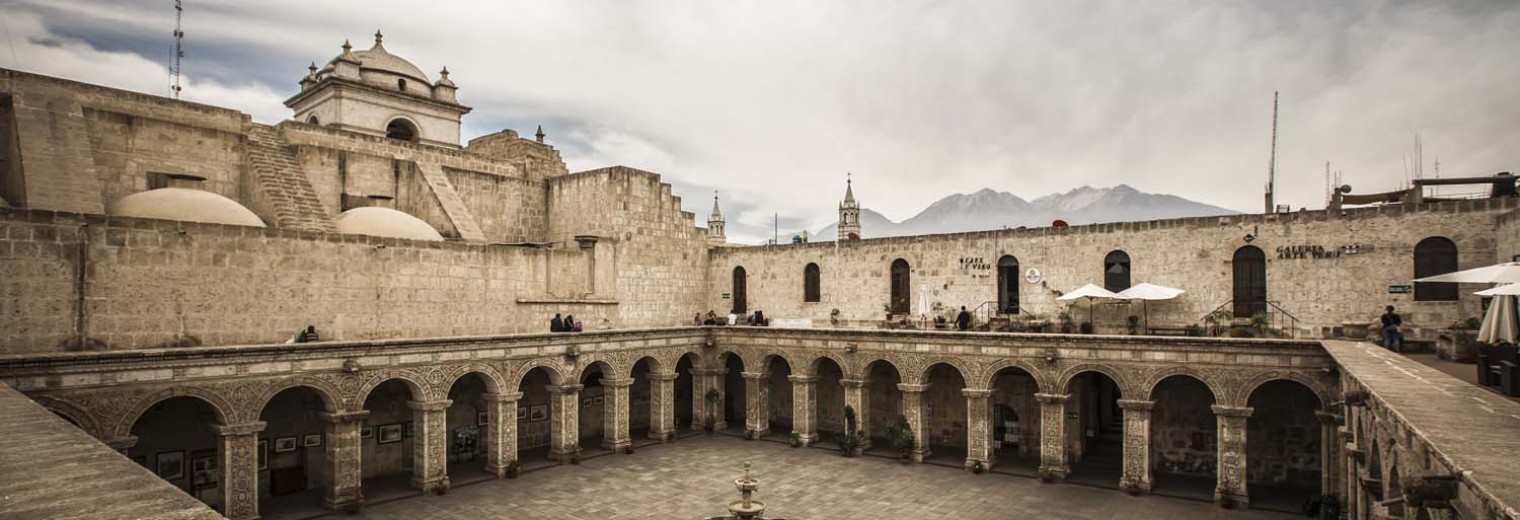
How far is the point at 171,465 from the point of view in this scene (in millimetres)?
19016

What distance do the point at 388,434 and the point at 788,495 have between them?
12.3 metres

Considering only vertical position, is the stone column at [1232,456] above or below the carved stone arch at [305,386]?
below

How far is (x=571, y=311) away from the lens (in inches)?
1084

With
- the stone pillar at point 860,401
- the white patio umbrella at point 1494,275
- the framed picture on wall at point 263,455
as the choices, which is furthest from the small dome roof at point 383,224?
the white patio umbrella at point 1494,275

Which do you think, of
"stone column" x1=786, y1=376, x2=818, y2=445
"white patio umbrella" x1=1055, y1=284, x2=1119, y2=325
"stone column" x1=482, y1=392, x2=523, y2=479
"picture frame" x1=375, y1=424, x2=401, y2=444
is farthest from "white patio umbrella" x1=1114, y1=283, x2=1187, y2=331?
"picture frame" x1=375, y1=424, x2=401, y2=444

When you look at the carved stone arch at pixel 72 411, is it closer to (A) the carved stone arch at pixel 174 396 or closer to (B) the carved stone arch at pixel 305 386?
(A) the carved stone arch at pixel 174 396

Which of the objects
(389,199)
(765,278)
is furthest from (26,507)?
(765,278)

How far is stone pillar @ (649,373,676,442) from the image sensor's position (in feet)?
92.3

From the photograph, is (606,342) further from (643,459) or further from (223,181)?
(223,181)

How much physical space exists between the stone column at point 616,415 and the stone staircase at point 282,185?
9.96 metres

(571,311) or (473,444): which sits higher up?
(571,311)

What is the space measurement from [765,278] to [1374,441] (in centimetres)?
2216

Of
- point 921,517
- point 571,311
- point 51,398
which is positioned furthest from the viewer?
point 571,311

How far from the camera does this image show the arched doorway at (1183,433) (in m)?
22.7
